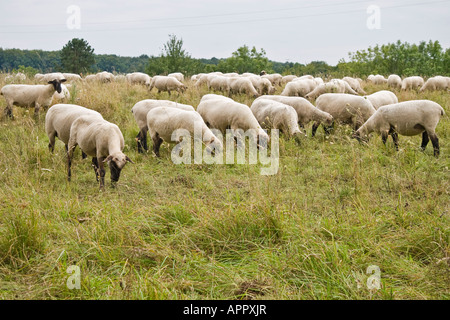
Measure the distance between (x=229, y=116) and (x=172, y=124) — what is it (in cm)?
185

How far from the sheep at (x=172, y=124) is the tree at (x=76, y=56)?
2204 inches

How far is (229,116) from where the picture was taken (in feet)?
32.1

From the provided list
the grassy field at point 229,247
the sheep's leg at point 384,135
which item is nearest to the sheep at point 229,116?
the sheep's leg at point 384,135

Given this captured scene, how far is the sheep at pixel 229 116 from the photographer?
9.44 metres

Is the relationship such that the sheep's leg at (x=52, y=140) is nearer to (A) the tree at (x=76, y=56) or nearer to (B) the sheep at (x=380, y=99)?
(B) the sheep at (x=380, y=99)

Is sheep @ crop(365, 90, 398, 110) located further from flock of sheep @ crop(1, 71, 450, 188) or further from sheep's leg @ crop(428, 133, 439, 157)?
sheep's leg @ crop(428, 133, 439, 157)

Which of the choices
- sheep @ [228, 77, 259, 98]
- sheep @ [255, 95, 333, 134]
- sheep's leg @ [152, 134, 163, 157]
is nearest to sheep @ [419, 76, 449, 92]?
sheep @ [228, 77, 259, 98]

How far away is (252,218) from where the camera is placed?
176 inches

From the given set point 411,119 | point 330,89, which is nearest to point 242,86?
point 330,89

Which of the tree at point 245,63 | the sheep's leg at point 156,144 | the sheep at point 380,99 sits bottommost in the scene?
the sheep's leg at point 156,144

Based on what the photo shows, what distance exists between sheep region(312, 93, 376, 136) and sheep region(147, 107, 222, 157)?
3.63m
